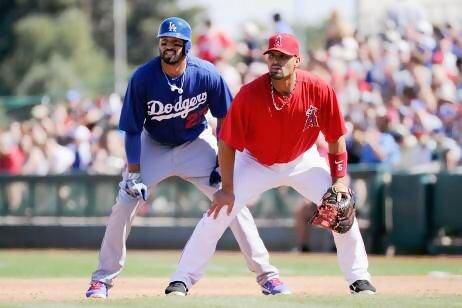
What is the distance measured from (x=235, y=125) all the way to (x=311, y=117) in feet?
1.95

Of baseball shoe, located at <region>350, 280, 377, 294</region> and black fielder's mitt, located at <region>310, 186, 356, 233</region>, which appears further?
baseball shoe, located at <region>350, 280, 377, 294</region>

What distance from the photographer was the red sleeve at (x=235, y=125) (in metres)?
8.81

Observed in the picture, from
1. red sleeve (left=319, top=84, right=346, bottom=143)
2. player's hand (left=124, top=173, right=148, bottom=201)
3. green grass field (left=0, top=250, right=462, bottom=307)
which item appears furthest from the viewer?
player's hand (left=124, top=173, right=148, bottom=201)

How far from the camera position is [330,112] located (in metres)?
8.93

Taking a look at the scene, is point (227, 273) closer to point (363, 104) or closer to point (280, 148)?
point (280, 148)

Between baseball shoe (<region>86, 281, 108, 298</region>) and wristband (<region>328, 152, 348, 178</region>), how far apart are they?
2.03 m

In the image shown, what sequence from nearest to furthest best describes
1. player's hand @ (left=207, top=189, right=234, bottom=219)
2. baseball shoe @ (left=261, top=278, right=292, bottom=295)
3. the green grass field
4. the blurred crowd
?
the green grass field → player's hand @ (left=207, top=189, right=234, bottom=219) → baseball shoe @ (left=261, top=278, right=292, bottom=295) → the blurred crowd

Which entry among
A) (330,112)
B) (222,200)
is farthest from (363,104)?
(222,200)

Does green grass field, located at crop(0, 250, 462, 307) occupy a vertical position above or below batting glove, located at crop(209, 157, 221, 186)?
below

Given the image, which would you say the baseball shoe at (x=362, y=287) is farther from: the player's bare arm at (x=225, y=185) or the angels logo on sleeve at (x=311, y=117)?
the angels logo on sleeve at (x=311, y=117)

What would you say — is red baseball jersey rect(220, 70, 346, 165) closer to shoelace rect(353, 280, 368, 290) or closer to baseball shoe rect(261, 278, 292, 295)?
shoelace rect(353, 280, 368, 290)

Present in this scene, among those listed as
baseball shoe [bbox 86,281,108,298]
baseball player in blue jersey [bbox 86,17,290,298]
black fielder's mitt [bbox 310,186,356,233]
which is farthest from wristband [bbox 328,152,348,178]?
baseball shoe [bbox 86,281,108,298]

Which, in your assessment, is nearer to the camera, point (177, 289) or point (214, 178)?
point (177, 289)

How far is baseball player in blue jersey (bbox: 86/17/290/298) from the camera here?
9320mm
